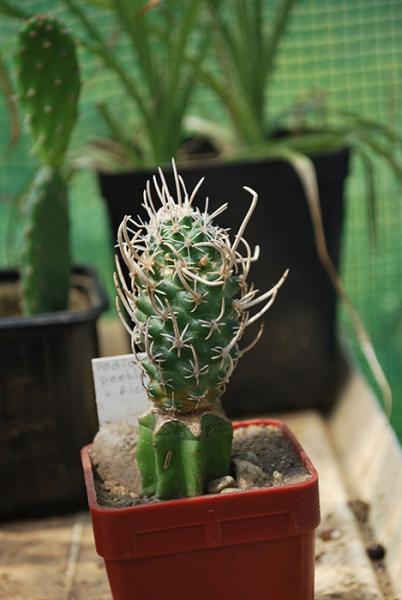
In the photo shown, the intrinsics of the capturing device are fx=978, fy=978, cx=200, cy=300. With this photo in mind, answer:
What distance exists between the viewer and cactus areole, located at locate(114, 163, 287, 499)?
81 cm

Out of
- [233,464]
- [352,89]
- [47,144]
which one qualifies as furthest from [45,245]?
[352,89]

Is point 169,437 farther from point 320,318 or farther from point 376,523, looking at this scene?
point 320,318

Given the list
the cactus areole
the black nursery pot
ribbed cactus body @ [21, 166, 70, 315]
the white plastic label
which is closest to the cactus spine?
ribbed cactus body @ [21, 166, 70, 315]

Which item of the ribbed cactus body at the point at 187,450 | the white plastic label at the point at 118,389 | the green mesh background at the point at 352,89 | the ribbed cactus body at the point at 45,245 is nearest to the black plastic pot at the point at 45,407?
the ribbed cactus body at the point at 45,245

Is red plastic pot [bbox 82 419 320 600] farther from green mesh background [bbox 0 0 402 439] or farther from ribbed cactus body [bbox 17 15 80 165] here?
green mesh background [bbox 0 0 402 439]

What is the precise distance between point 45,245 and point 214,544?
1.86 feet

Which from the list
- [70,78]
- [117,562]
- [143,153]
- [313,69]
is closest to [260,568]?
[117,562]

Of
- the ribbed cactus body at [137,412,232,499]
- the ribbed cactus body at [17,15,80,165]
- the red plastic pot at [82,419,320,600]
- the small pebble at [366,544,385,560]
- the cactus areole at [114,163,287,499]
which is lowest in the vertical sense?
the small pebble at [366,544,385,560]

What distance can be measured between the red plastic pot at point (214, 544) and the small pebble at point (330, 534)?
0.27m

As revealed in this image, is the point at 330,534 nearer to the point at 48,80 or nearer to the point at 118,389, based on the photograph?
the point at 118,389

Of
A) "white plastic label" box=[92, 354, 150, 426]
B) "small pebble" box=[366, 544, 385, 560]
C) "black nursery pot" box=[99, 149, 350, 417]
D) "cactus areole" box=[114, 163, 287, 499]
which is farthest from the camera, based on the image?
"black nursery pot" box=[99, 149, 350, 417]

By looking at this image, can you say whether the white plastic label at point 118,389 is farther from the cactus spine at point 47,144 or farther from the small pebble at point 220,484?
the cactus spine at point 47,144

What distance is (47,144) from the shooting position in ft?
4.07

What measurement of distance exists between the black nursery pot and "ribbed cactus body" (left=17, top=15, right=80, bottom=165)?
0.18 metres
